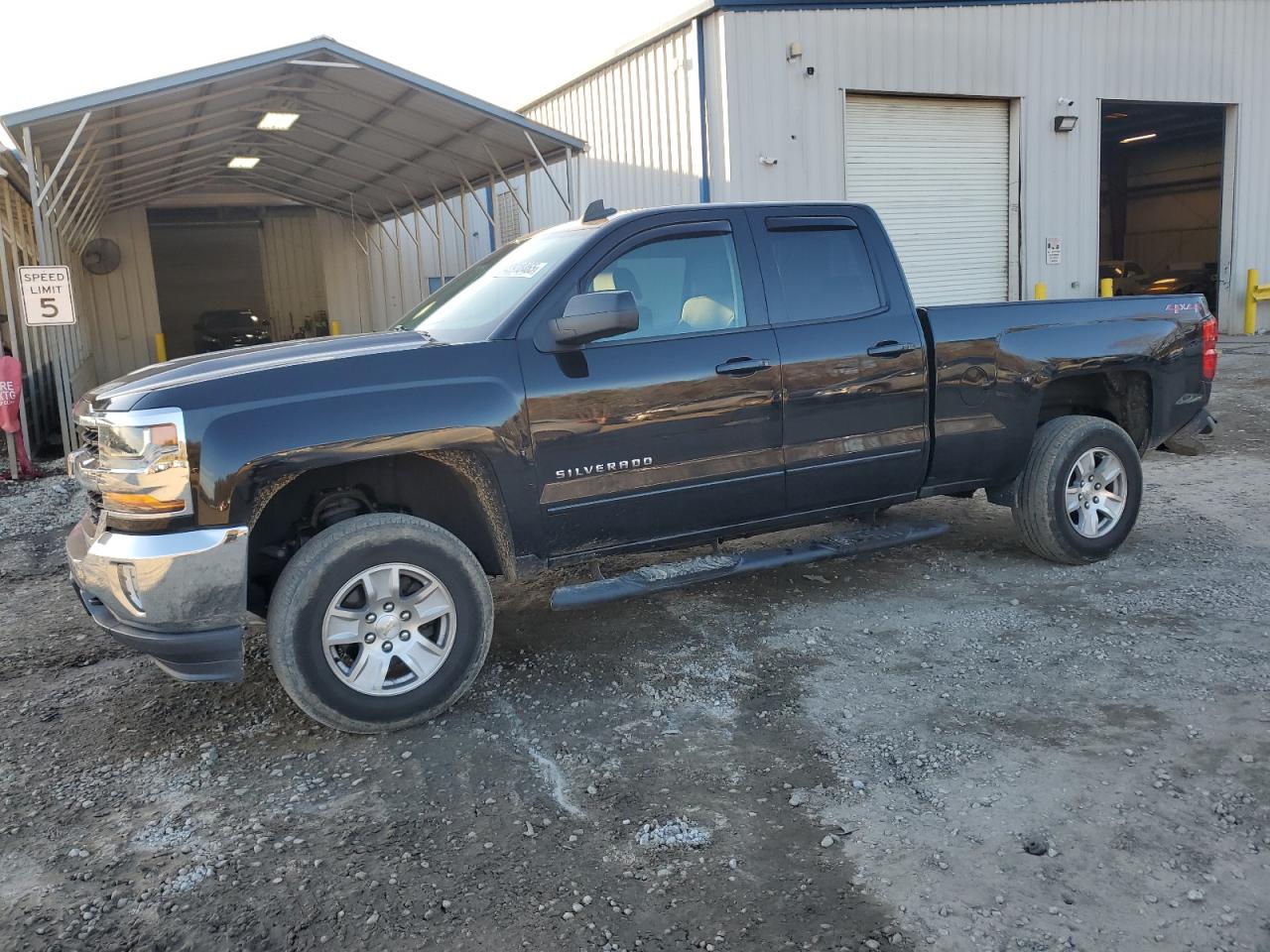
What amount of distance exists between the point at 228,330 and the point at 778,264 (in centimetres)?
2588

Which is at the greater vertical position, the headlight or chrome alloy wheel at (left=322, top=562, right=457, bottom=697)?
the headlight

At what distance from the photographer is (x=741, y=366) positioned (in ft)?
15.3

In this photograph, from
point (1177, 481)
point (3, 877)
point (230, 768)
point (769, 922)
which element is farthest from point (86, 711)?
point (1177, 481)

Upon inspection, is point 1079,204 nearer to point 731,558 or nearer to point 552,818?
point 731,558

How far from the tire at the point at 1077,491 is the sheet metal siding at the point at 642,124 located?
30.1 feet

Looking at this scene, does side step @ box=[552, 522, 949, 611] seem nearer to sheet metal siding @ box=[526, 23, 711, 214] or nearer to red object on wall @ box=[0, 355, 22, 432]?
red object on wall @ box=[0, 355, 22, 432]

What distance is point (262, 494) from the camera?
12.6 feet

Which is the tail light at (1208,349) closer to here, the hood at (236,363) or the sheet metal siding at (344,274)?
the hood at (236,363)

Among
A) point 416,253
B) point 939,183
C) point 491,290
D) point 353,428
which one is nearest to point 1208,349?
point 491,290

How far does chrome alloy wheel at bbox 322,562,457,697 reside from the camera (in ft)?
12.7

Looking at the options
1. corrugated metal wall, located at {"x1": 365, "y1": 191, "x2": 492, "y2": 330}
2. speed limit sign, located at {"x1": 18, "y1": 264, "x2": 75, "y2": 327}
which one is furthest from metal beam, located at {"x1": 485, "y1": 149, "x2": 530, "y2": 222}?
speed limit sign, located at {"x1": 18, "y1": 264, "x2": 75, "y2": 327}

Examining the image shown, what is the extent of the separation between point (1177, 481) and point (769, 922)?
21.4 feet

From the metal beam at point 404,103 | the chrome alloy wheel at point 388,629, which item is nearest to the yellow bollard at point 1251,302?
the metal beam at point 404,103

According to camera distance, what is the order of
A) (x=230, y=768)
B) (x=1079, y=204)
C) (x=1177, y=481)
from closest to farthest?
(x=230, y=768) → (x=1177, y=481) → (x=1079, y=204)
